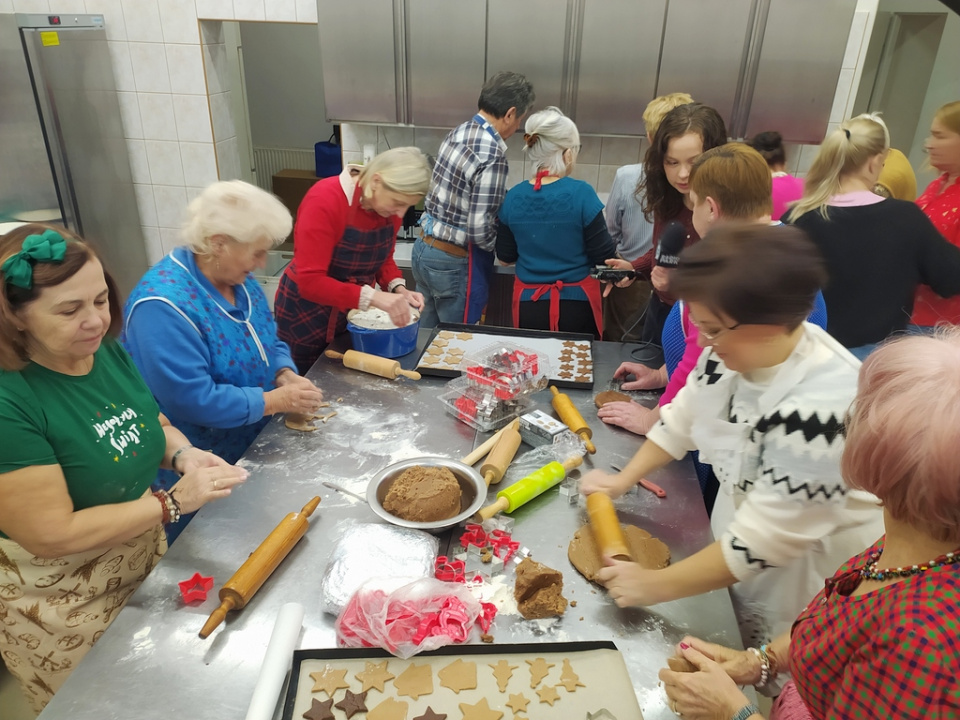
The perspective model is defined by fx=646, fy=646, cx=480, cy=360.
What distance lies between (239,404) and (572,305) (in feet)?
6.27

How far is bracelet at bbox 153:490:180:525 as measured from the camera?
154cm


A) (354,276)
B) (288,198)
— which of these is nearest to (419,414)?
(354,276)

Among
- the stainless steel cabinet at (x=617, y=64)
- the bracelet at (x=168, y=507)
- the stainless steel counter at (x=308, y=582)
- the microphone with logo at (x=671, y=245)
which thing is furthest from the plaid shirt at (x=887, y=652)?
the stainless steel cabinet at (x=617, y=64)

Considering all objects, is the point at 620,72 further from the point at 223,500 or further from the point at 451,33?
the point at 223,500

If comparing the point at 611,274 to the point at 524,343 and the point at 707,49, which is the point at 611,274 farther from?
the point at 707,49

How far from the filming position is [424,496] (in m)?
1.58

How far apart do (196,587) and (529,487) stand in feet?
2.73

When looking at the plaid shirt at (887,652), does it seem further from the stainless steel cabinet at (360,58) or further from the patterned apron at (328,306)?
Result: the stainless steel cabinet at (360,58)

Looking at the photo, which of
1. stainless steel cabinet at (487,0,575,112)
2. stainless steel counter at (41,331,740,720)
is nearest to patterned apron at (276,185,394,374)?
stainless steel counter at (41,331,740,720)

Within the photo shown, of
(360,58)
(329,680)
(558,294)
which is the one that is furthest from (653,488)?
(360,58)

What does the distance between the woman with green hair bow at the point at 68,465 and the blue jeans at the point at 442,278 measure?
2.10 metres

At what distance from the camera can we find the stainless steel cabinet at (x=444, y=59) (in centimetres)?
401

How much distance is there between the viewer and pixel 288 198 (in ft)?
20.6

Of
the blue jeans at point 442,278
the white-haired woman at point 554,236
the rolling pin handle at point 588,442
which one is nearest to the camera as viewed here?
the rolling pin handle at point 588,442
